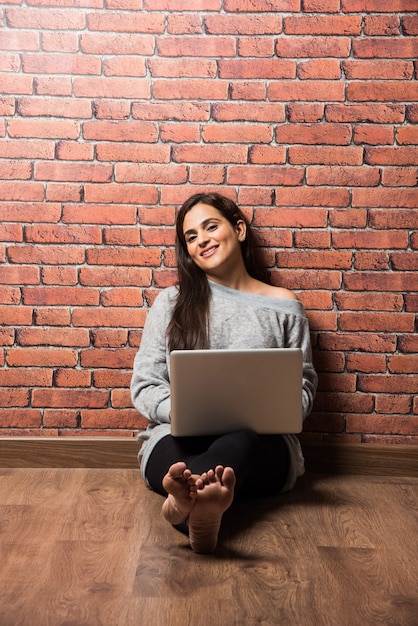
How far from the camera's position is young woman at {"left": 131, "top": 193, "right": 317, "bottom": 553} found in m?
2.35

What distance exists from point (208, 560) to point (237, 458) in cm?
30

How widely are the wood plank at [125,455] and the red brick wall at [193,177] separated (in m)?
0.06

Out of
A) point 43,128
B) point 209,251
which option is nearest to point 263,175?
point 209,251

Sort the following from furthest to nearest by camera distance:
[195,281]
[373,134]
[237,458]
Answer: [373,134] < [195,281] < [237,458]

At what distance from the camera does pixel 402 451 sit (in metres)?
2.75

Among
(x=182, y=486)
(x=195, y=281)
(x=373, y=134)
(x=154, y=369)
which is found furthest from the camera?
(x=373, y=134)

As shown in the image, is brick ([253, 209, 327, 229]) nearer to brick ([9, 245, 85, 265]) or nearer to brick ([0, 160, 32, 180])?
brick ([9, 245, 85, 265])

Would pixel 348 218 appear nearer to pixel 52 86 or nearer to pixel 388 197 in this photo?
pixel 388 197

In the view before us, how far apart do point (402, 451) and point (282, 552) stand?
102 centimetres

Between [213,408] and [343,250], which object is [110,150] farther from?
[213,408]

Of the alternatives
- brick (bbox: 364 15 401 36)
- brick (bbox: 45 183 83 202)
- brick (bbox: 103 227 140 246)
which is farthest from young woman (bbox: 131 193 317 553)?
brick (bbox: 364 15 401 36)

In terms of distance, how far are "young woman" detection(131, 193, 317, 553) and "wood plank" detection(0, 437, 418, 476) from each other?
0.97 feet

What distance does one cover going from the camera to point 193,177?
273 centimetres

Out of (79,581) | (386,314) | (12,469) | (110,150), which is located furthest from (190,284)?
(79,581)
